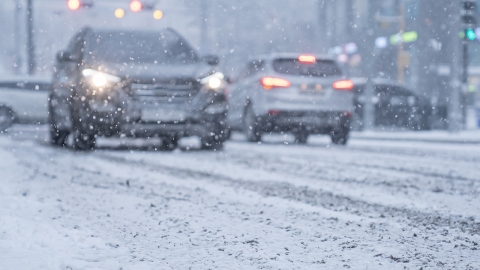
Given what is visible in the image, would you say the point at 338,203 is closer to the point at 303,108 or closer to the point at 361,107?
the point at 303,108

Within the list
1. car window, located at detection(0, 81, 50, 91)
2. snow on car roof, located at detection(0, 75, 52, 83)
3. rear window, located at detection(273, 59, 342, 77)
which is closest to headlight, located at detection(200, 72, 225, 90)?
rear window, located at detection(273, 59, 342, 77)

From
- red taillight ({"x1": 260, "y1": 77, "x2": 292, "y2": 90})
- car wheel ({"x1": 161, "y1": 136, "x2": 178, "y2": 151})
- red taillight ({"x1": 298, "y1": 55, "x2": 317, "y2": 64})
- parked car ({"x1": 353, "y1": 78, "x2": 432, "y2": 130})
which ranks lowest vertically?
parked car ({"x1": 353, "y1": 78, "x2": 432, "y2": 130})

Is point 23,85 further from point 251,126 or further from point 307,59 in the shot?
point 307,59

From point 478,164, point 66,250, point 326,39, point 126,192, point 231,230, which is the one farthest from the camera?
point 326,39

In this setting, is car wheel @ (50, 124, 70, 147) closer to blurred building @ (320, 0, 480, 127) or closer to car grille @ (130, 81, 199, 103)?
car grille @ (130, 81, 199, 103)

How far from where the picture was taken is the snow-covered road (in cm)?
362

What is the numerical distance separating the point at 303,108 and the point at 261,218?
7791 millimetres

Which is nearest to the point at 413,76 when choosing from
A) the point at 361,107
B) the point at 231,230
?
the point at 361,107

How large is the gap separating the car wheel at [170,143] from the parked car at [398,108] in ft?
31.9

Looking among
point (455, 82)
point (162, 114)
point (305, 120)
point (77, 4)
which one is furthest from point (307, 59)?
point (77, 4)

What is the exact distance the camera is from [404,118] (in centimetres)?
2078

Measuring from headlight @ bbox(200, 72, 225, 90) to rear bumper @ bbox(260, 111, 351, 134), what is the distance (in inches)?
92.2

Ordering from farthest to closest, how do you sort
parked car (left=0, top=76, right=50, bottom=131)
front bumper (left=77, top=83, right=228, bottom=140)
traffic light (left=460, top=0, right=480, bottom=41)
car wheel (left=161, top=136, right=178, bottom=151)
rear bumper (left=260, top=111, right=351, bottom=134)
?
parked car (left=0, top=76, right=50, bottom=131) → traffic light (left=460, top=0, right=480, bottom=41) → rear bumper (left=260, top=111, right=351, bottom=134) → car wheel (left=161, top=136, right=178, bottom=151) → front bumper (left=77, top=83, right=228, bottom=140)

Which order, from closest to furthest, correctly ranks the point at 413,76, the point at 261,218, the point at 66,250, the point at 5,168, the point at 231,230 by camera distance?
1. the point at 66,250
2. the point at 231,230
3. the point at 261,218
4. the point at 5,168
5. the point at 413,76
